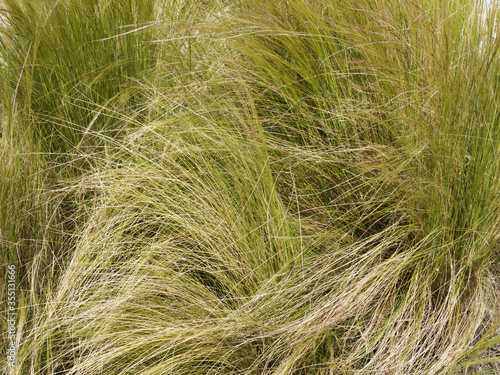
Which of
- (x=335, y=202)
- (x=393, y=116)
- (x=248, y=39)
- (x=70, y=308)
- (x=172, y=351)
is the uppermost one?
(x=248, y=39)

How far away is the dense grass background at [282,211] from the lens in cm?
119

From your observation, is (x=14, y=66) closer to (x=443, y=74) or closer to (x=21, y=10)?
(x=21, y=10)

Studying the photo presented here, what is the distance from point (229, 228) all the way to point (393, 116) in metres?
0.55

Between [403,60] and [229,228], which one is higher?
[403,60]

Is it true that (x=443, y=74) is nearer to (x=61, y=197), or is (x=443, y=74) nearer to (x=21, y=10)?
(x=61, y=197)

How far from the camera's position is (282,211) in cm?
130

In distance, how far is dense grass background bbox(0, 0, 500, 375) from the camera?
1188 millimetres

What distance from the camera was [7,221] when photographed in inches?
54.0

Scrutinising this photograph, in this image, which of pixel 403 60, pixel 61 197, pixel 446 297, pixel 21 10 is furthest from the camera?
pixel 21 10

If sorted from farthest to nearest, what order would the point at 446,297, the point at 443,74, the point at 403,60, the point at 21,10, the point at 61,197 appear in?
the point at 21,10 → the point at 61,197 → the point at 403,60 → the point at 443,74 → the point at 446,297

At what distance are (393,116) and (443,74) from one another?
0.17m

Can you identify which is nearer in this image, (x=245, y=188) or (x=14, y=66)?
(x=245, y=188)

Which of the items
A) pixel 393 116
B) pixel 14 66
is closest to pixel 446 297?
pixel 393 116

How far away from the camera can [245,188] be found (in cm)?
134
